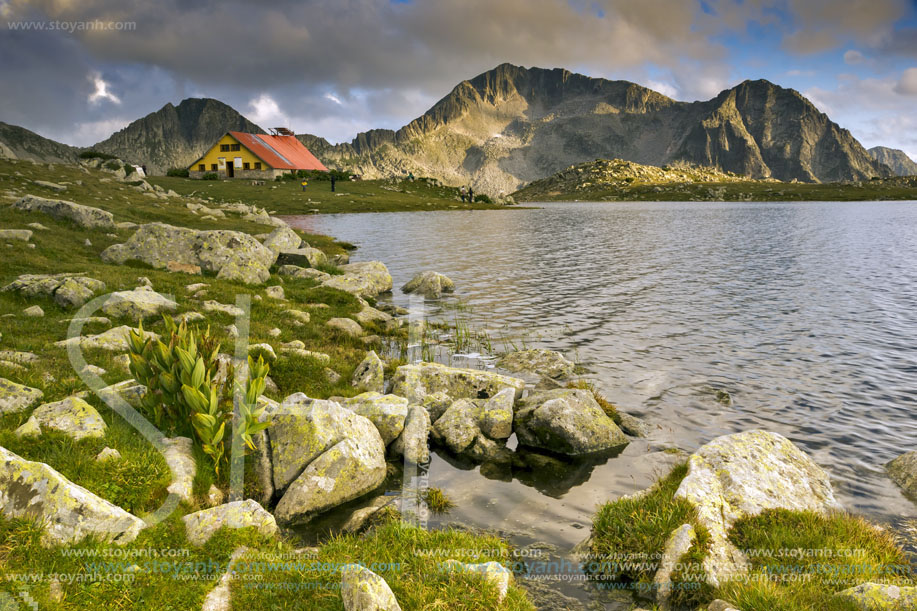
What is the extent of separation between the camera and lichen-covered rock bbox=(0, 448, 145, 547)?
19.5 ft

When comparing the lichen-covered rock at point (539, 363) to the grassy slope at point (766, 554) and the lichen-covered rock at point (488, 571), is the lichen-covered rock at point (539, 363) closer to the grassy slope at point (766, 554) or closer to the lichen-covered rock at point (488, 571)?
the grassy slope at point (766, 554)

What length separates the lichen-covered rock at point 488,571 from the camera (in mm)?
6113

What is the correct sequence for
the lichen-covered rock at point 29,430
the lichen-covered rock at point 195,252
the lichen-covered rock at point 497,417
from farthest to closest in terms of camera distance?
1. the lichen-covered rock at point 195,252
2. the lichen-covered rock at point 497,417
3. the lichen-covered rock at point 29,430

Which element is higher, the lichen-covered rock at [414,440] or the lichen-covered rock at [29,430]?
the lichen-covered rock at [29,430]

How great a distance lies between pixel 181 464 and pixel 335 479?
2499mm

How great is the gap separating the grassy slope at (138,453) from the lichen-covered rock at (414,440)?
2.33 metres

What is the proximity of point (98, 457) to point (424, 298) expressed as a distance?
787 inches

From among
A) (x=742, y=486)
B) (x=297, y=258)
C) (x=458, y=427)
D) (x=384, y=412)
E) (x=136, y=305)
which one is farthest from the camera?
(x=297, y=258)

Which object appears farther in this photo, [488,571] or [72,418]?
[72,418]

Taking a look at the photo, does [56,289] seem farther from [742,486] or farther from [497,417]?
[742,486]

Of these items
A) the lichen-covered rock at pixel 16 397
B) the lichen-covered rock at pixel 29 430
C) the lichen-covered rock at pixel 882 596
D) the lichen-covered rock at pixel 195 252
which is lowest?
the lichen-covered rock at pixel 882 596

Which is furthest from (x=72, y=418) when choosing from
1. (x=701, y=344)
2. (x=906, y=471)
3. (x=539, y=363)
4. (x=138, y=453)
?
(x=701, y=344)

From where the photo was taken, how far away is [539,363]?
16.3m

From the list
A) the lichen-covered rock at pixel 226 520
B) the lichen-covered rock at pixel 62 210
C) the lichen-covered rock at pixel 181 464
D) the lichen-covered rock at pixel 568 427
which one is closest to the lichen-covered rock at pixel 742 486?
the lichen-covered rock at pixel 568 427
